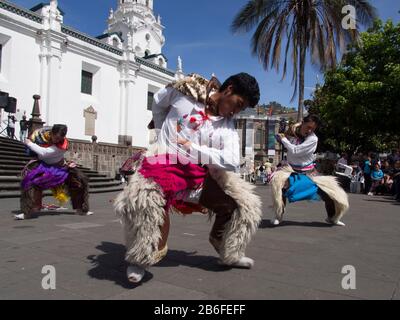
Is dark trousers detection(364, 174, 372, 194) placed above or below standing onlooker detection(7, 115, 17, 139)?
below

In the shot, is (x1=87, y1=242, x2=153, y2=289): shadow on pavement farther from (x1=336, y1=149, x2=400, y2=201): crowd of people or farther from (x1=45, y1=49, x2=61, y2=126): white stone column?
(x1=45, y1=49, x2=61, y2=126): white stone column

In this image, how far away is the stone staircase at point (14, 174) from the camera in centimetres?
1088

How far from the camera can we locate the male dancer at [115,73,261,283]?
2.85 metres

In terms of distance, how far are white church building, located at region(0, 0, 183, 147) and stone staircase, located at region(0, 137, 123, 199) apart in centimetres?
775

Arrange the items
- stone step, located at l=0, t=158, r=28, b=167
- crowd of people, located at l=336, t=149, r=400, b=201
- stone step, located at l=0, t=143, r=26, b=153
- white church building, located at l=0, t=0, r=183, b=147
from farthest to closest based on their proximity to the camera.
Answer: white church building, located at l=0, t=0, r=183, b=147 < stone step, located at l=0, t=143, r=26, b=153 < crowd of people, located at l=336, t=149, r=400, b=201 < stone step, located at l=0, t=158, r=28, b=167

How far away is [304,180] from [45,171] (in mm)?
4357

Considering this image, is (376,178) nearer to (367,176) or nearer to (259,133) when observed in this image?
(367,176)

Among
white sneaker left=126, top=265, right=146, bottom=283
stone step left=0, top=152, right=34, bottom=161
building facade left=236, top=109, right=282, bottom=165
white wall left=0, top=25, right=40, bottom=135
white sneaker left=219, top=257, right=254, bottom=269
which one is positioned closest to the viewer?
white sneaker left=126, top=265, right=146, bottom=283

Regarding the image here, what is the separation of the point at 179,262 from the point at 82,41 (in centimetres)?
2537

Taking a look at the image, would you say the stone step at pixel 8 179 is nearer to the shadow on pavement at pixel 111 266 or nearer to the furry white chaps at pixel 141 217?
the shadow on pavement at pixel 111 266

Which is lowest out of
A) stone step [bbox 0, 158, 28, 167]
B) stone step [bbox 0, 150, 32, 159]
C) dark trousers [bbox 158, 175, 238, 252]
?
dark trousers [bbox 158, 175, 238, 252]

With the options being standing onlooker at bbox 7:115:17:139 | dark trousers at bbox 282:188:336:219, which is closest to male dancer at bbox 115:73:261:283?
dark trousers at bbox 282:188:336:219

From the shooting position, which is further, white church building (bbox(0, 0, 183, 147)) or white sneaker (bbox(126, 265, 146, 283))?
white church building (bbox(0, 0, 183, 147))
